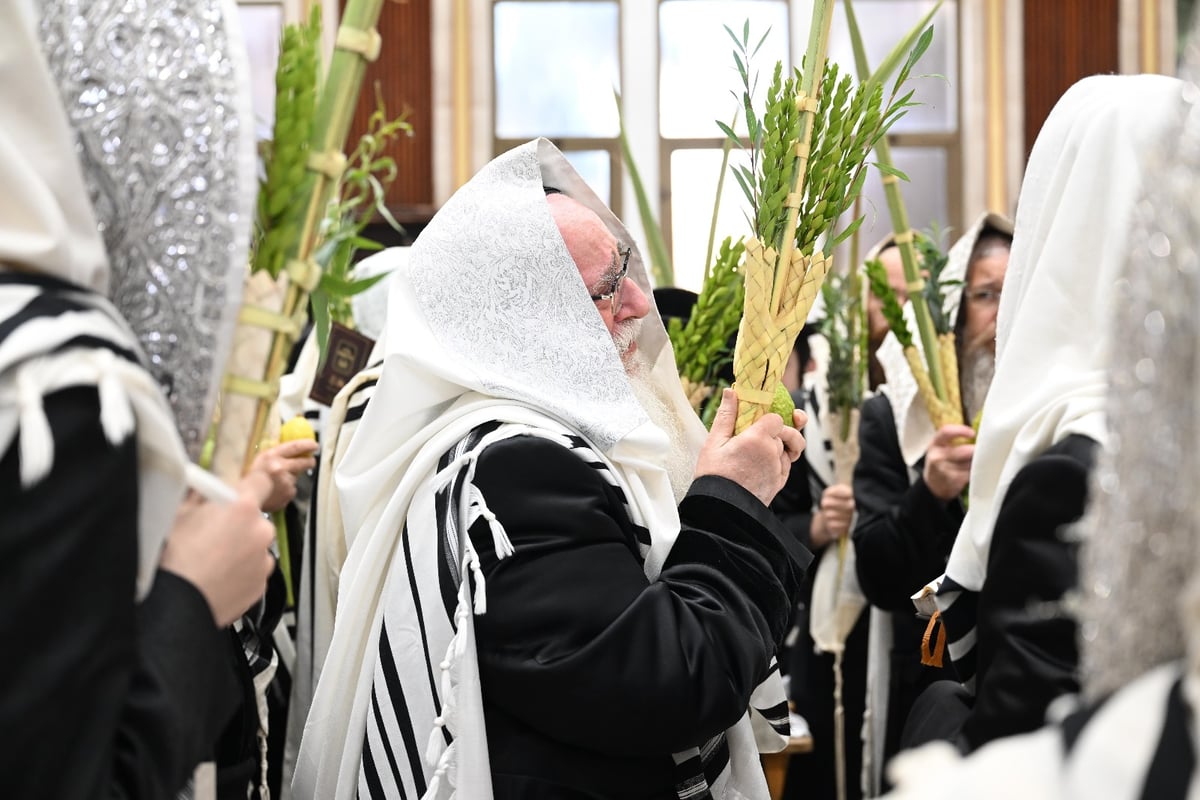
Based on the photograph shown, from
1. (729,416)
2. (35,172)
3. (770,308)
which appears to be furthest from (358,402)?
(35,172)

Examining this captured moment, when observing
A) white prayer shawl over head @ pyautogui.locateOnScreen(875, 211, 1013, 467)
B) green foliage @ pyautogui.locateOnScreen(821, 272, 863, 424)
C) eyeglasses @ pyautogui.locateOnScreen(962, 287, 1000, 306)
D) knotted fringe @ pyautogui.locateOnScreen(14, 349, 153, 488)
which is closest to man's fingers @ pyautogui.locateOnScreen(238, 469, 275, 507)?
knotted fringe @ pyautogui.locateOnScreen(14, 349, 153, 488)

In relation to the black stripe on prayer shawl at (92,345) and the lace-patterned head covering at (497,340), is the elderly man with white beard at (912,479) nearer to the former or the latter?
the lace-patterned head covering at (497,340)

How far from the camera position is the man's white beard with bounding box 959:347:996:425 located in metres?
3.41

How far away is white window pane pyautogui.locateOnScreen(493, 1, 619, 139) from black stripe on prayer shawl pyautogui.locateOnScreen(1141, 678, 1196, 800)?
10.3m

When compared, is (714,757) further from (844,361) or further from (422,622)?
(844,361)

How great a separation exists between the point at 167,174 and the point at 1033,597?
3.41 ft

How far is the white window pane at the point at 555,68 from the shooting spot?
10.9m

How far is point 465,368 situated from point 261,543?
792mm

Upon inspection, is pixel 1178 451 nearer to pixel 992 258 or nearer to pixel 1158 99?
pixel 1158 99

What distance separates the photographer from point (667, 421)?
257 centimetres

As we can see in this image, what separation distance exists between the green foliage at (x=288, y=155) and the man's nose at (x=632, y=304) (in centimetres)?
103

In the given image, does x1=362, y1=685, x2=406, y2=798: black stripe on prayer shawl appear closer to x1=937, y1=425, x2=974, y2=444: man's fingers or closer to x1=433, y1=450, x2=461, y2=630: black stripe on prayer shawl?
x1=433, y1=450, x2=461, y2=630: black stripe on prayer shawl

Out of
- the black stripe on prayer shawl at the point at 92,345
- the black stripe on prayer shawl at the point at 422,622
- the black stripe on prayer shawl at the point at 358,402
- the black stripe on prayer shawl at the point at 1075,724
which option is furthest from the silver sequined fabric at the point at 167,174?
the black stripe on prayer shawl at the point at 358,402

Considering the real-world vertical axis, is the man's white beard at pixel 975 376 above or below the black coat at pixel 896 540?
above
